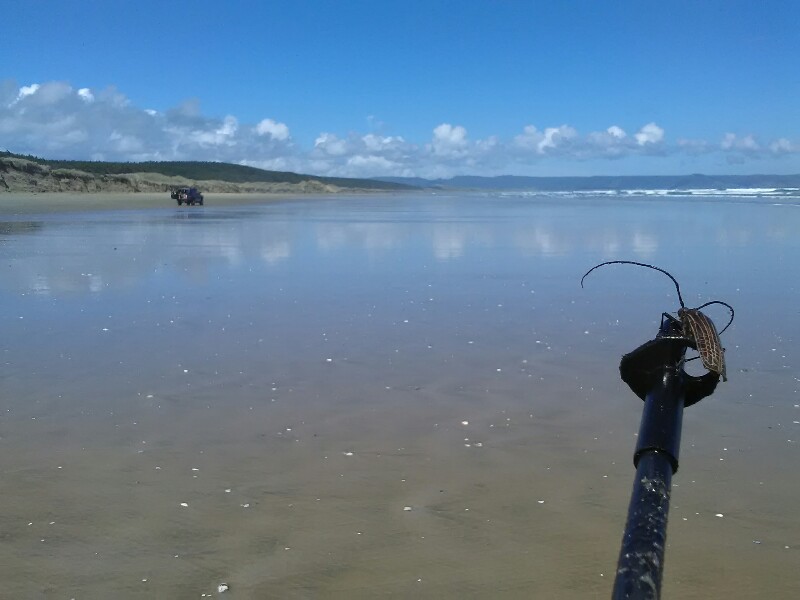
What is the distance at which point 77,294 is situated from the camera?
463 inches

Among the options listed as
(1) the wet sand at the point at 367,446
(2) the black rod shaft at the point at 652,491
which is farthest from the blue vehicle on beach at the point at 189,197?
(2) the black rod shaft at the point at 652,491

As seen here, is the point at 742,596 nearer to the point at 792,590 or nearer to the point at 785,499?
the point at 792,590

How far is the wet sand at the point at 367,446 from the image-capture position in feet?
12.5

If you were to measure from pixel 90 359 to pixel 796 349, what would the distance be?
7262 millimetres

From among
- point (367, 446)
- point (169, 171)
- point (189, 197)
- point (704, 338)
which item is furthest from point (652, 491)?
point (169, 171)

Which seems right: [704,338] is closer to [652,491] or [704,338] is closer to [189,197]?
[652,491]

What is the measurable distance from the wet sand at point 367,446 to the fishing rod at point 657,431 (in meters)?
1.83

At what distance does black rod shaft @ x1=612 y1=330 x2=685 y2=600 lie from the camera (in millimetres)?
1761

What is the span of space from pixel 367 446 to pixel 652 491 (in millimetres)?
3673

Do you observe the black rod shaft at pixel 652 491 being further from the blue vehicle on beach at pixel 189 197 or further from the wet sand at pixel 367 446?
the blue vehicle on beach at pixel 189 197

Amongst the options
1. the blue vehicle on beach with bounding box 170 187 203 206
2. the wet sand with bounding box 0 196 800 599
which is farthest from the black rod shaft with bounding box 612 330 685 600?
the blue vehicle on beach with bounding box 170 187 203 206

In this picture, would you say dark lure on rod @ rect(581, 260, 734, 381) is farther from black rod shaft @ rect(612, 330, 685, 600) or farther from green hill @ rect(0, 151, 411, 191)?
green hill @ rect(0, 151, 411, 191)

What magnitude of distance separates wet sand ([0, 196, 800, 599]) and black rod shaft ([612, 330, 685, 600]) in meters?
1.84

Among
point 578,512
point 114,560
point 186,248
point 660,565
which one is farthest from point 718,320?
point 186,248
